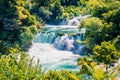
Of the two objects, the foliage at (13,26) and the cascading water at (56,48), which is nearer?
the cascading water at (56,48)

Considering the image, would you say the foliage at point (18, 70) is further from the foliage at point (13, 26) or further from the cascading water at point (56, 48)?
the foliage at point (13, 26)

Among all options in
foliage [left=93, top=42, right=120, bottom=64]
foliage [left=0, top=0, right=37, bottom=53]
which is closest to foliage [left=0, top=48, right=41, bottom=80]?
foliage [left=93, top=42, right=120, bottom=64]

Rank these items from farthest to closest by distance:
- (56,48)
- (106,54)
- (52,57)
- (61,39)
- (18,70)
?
(61,39)
(56,48)
(52,57)
(106,54)
(18,70)

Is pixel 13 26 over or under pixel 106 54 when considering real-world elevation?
over

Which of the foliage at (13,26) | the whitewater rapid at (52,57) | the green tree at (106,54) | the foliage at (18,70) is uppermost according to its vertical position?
the foliage at (13,26)

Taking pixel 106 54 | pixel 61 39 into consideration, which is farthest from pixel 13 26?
pixel 106 54

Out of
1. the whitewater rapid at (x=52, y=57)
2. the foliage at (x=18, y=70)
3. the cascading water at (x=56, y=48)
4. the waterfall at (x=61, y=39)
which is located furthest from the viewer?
the waterfall at (x=61, y=39)

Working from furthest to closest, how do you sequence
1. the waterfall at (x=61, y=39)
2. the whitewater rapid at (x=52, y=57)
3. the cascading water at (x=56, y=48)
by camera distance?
the waterfall at (x=61, y=39) → the cascading water at (x=56, y=48) → the whitewater rapid at (x=52, y=57)

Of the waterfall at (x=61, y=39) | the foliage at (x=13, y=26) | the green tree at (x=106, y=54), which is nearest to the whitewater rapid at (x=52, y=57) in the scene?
the waterfall at (x=61, y=39)

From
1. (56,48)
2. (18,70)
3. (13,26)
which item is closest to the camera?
(18,70)

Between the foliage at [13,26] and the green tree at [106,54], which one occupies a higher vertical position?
the foliage at [13,26]

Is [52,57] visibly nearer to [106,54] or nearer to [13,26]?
[13,26]

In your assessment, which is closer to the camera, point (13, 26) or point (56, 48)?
point (13, 26)

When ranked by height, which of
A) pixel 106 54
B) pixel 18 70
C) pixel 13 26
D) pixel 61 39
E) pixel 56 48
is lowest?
pixel 56 48
